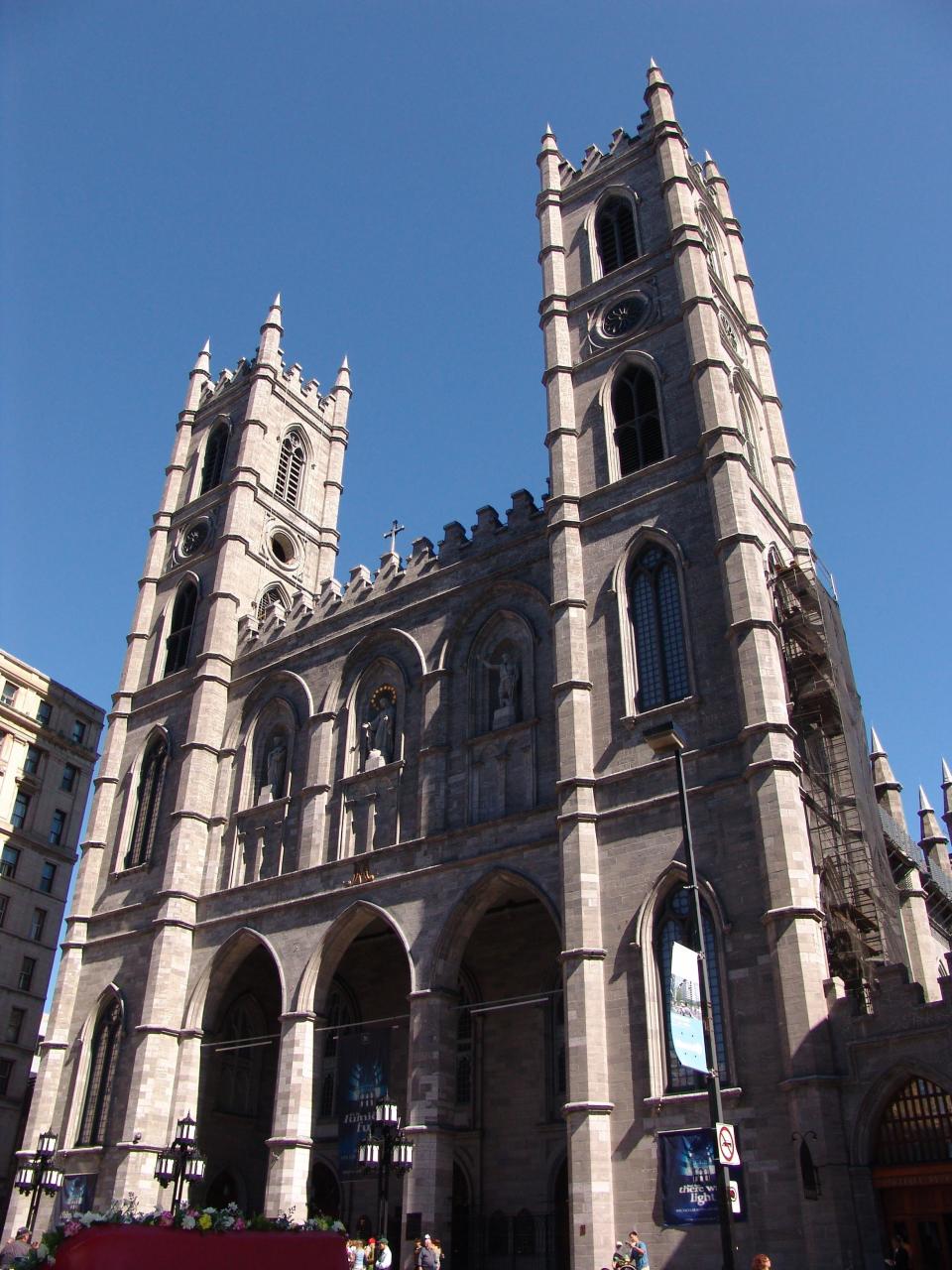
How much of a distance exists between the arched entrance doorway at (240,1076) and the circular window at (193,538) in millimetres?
16617

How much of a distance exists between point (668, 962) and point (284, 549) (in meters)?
26.7

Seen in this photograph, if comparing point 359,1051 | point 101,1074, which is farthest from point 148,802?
point 359,1051

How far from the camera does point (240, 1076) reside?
112 feet

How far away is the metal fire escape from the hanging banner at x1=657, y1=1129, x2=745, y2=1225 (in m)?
5.50

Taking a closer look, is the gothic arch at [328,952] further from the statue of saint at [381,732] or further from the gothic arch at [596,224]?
the gothic arch at [596,224]

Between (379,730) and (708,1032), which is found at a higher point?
(379,730)

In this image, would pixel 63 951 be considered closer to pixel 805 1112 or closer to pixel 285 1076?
pixel 285 1076

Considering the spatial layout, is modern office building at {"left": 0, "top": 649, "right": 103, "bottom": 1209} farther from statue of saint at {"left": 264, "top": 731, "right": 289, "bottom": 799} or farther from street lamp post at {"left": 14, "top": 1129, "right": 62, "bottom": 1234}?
statue of saint at {"left": 264, "top": 731, "right": 289, "bottom": 799}

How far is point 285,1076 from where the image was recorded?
28.2 m

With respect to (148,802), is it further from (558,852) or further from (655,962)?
(655,962)

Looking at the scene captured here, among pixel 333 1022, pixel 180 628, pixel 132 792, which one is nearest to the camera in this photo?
pixel 333 1022

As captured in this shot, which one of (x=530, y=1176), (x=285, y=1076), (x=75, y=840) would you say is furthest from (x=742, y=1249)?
(x=75, y=840)

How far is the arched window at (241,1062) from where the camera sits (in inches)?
1316

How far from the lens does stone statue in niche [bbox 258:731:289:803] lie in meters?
34.6
